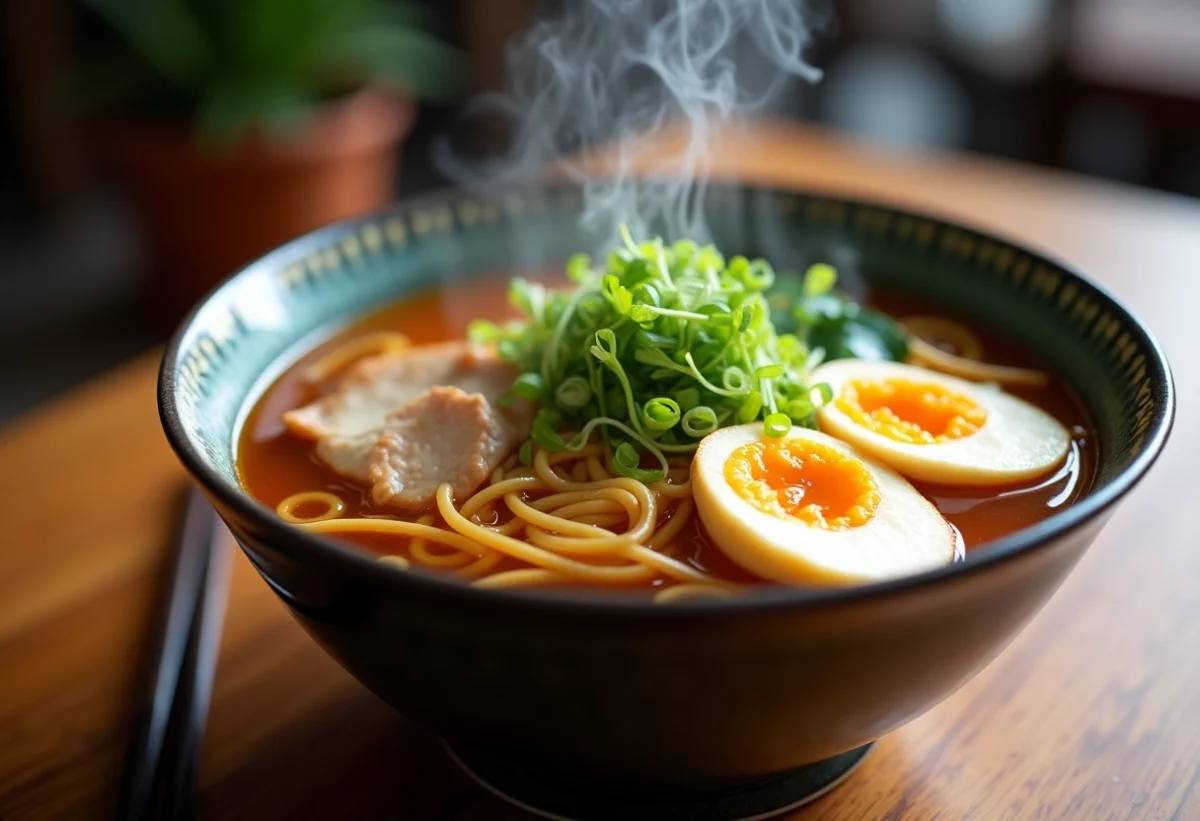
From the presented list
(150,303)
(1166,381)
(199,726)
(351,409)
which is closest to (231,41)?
(150,303)

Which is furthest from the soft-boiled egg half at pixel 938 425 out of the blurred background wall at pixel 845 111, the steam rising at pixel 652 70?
the blurred background wall at pixel 845 111

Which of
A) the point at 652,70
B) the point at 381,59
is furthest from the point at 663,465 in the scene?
the point at 381,59

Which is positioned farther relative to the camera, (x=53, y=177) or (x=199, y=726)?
(x=53, y=177)

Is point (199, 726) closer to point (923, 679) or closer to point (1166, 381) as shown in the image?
point (923, 679)

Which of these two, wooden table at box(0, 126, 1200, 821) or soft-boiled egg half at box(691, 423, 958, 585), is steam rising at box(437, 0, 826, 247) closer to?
soft-boiled egg half at box(691, 423, 958, 585)

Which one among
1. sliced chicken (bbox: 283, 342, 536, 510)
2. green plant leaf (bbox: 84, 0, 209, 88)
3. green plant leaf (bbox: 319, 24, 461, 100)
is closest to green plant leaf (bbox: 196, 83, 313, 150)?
green plant leaf (bbox: 84, 0, 209, 88)

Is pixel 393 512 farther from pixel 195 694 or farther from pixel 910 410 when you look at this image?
pixel 910 410
